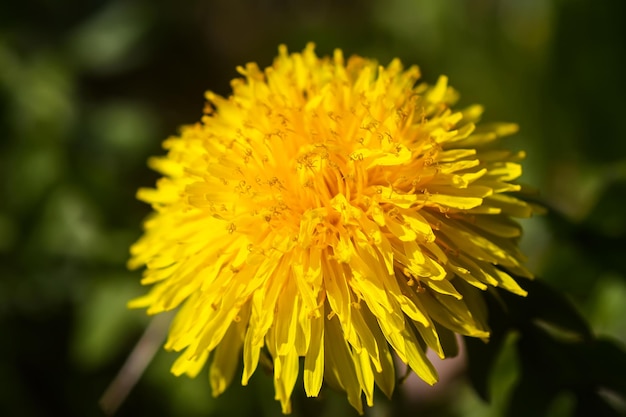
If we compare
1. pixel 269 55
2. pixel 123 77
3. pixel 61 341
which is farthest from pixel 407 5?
pixel 61 341

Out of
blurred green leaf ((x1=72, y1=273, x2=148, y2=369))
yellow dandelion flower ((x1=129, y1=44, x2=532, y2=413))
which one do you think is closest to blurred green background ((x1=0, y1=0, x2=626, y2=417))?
blurred green leaf ((x1=72, y1=273, x2=148, y2=369))

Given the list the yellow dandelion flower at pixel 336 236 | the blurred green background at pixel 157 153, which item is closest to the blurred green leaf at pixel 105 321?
the blurred green background at pixel 157 153

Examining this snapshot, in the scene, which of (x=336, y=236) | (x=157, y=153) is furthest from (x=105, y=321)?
(x=336, y=236)

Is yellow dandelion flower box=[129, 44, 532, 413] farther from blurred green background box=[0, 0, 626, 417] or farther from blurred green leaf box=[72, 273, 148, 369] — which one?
blurred green leaf box=[72, 273, 148, 369]

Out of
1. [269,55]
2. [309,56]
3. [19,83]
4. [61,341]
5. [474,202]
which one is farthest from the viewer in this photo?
[269,55]

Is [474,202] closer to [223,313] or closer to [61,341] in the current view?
[223,313]

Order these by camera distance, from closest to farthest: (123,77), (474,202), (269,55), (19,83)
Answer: (474,202), (19,83), (269,55), (123,77)

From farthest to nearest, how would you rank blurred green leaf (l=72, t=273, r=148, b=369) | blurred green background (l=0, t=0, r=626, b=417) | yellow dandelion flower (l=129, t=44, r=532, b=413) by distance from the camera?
1. blurred green leaf (l=72, t=273, r=148, b=369)
2. blurred green background (l=0, t=0, r=626, b=417)
3. yellow dandelion flower (l=129, t=44, r=532, b=413)

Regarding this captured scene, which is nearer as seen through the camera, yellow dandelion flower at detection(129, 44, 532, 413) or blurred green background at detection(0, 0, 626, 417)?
yellow dandelion flower at detection(129, 44, 532, 413)
